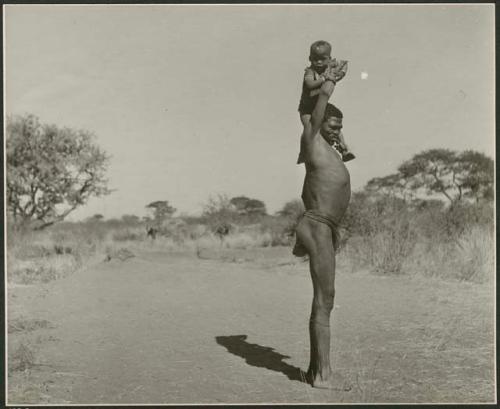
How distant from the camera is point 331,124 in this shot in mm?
4785

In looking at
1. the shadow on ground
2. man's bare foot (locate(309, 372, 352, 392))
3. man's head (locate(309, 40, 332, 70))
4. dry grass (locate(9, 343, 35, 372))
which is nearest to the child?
man's head (locate(309, 40, 332, 70))

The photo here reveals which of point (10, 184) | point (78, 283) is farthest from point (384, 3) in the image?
point (10, 184)

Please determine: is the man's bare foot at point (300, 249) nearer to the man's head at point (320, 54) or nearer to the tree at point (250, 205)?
the man's head at point (320, 54)

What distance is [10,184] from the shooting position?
19.5m

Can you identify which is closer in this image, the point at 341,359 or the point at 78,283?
the point at 341,359

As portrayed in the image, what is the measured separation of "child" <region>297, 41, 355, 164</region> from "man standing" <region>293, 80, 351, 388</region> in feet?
0.46

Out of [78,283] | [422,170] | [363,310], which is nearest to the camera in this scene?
[363,310]

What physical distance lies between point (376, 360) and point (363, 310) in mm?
2571

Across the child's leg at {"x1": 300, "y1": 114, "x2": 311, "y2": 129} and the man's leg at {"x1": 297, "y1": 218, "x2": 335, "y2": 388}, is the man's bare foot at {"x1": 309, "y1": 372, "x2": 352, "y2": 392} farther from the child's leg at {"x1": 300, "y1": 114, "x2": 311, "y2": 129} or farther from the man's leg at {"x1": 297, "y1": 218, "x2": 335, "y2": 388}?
the child's leg at {"x1": 300, "y1": 114, "x2": 311, "y2": 129}

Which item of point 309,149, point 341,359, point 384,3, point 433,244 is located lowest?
point 341,359

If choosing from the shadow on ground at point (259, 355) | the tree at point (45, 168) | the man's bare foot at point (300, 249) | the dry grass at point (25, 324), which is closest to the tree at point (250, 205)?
the tree at point (45, 168)

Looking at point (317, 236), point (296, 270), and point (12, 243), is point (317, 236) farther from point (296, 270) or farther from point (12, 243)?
point (12, 243)

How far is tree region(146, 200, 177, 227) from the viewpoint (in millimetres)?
28531

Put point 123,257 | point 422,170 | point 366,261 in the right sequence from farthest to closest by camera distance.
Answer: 1. point 422,170
2. point 123,257
3. point 366,261
